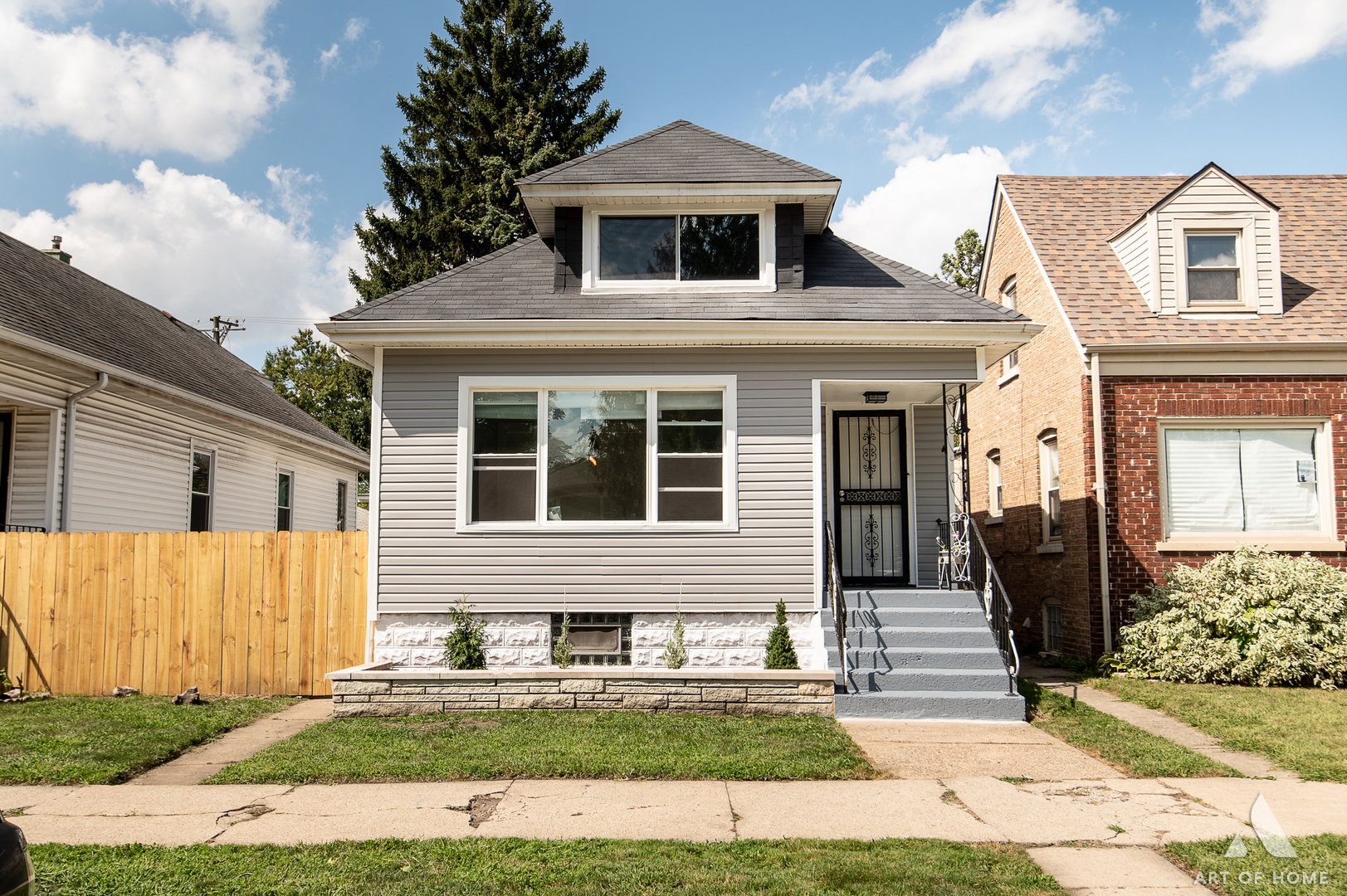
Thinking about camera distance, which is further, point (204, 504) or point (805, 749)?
point (204, 504)

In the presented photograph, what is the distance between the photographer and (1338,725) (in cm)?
808

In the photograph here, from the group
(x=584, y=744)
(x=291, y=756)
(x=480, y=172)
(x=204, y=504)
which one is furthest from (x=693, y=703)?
(x=480, y=172)

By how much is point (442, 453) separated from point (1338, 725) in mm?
8971

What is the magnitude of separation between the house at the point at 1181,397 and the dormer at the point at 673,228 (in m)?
4.31

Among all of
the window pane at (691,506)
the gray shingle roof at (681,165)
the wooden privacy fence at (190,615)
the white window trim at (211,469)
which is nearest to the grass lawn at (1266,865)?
the window pane at (691,506)

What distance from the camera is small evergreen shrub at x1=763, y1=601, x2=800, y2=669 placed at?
9594 millimetres

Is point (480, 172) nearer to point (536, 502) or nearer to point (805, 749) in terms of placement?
point (536, 502)

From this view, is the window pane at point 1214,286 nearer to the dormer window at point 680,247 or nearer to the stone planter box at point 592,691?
the dormer window at point 680,247

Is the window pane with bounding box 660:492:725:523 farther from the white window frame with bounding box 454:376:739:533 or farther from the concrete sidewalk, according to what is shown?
the concrete sidewalk

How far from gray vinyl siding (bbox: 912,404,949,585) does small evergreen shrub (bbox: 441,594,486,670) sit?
5.29 meters

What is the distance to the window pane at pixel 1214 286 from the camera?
12422 mm

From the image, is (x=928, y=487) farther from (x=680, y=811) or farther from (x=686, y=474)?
(x=680, y=811)

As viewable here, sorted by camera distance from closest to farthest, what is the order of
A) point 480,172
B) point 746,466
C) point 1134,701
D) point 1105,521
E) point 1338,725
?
point 1338,725
point 1134,701
point 746,466
point 1105,521
point 480,172

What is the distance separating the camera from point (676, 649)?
389 inches
